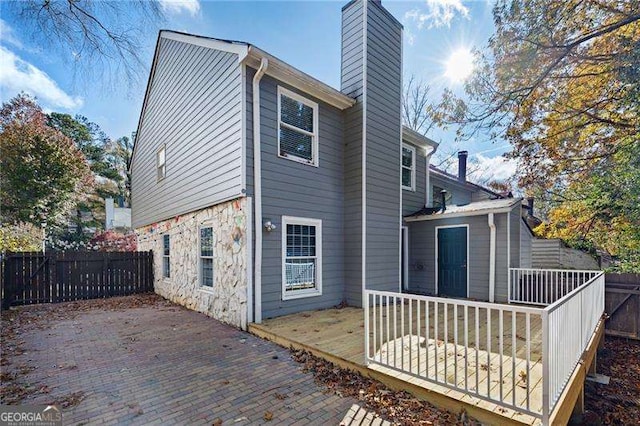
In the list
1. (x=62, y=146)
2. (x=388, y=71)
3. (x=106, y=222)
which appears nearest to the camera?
(x=388, y=71)

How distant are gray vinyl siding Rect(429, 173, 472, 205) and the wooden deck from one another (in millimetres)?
6392

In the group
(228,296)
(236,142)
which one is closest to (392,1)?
A: (236,142)

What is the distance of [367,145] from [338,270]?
3039mm

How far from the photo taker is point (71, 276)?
9094 mm

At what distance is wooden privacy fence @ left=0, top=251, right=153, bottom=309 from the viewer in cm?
809

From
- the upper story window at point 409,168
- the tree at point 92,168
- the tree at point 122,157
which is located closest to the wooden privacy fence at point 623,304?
the upper story window at point 409,168

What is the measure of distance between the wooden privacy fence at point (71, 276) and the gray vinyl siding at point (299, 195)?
6.89 meters

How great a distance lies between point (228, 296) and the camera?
6.13m

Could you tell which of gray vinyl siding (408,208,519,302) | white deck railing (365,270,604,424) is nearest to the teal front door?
gray vinyl siding (408,208,519,302)

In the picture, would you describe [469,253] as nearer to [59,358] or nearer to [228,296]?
[228,296]

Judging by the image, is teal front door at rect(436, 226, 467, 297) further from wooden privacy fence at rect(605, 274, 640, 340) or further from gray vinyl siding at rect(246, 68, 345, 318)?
gray vinyl siding at rect(246, 68, 345, 318)

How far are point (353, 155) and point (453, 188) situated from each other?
7.91 metres

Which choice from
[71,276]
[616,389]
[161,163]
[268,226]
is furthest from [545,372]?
[71,276]

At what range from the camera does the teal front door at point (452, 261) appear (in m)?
8.56
